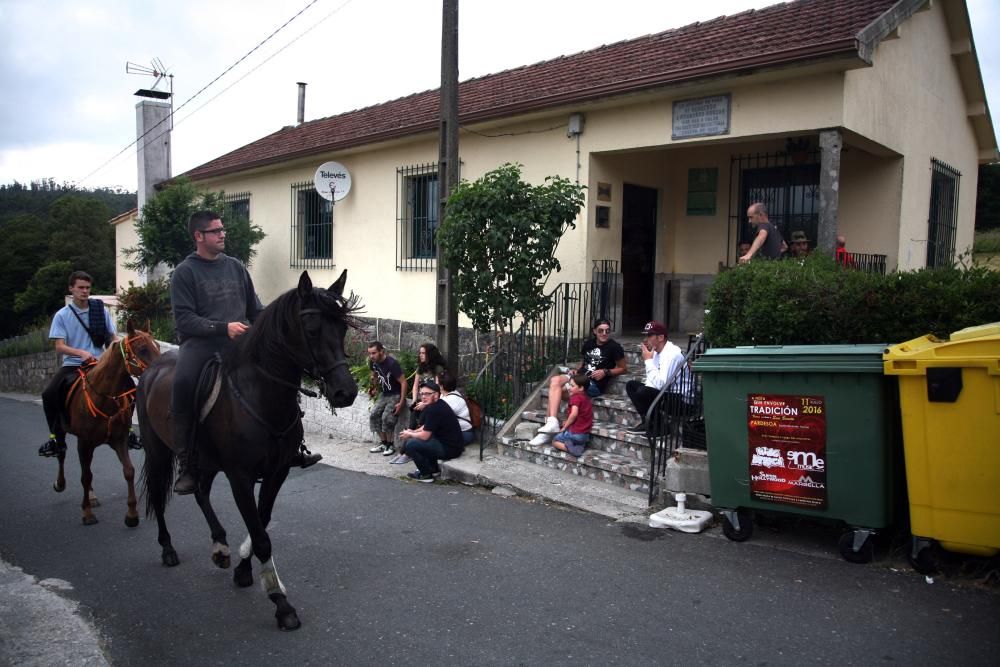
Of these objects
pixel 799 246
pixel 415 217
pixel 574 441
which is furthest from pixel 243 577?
pixel 415 217

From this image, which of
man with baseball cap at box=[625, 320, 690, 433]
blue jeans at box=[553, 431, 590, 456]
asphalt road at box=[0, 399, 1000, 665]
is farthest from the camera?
blue jeans at box=[553, 431, 590, 456]

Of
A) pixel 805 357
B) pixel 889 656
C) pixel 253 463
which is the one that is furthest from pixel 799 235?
pixel 253 463

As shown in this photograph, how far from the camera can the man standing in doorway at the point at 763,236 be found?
771 cm

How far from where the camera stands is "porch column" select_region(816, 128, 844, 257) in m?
7.88

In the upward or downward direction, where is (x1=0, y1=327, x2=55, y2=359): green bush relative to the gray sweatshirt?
downward

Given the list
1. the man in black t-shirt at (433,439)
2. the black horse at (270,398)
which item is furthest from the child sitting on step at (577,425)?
the black horse at (270,398)

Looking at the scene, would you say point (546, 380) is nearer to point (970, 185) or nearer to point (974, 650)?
point (974, 650)

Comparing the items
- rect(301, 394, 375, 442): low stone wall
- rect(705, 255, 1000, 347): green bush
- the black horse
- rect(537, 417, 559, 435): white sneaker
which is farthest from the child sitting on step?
the black horse

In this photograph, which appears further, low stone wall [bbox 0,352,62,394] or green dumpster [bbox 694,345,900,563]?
low stone wall [bbox 0,352,62,394]

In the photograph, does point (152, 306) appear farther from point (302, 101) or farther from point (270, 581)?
point (270, 581)

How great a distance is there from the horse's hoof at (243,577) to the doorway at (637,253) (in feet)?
24.3

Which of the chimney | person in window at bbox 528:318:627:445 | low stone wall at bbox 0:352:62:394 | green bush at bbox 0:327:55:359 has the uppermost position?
the chimney

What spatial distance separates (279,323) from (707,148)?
8220 millimetres

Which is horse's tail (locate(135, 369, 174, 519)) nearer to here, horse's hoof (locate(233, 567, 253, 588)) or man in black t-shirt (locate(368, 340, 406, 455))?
horse's hoof (locate(233, 567, 253, 588))
